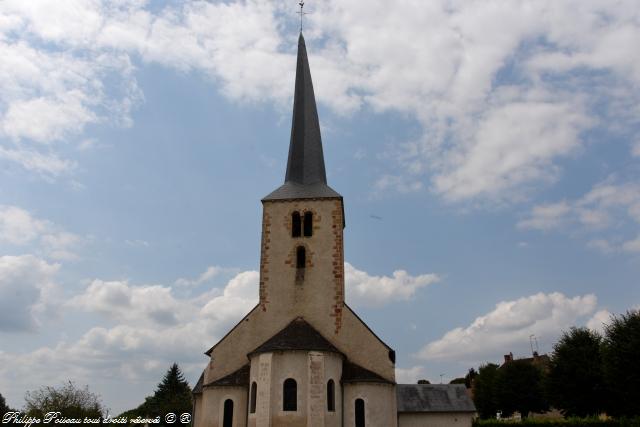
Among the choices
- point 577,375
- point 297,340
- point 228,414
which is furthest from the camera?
point 577,375

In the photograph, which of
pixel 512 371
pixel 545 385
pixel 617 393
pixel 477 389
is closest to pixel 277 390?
pixel 617 393

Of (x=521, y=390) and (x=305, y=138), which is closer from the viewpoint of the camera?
(x=305, y=138)

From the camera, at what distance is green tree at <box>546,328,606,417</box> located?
36.6m

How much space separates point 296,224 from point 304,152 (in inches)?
222

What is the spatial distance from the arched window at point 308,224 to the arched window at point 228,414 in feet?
32.0

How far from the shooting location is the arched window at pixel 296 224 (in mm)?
30125

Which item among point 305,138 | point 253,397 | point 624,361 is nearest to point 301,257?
point 253,397

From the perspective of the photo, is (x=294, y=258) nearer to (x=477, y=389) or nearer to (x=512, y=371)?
(x=512, y=371)

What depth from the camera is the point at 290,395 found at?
23656 millimetres

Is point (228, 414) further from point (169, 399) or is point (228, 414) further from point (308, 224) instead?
point (169, 399)

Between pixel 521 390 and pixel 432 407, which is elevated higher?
pixel 521 390

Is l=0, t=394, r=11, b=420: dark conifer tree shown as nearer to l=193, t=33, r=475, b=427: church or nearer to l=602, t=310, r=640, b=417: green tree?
l=193, t=33, r=475, b=427: church

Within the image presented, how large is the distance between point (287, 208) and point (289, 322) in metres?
6.68

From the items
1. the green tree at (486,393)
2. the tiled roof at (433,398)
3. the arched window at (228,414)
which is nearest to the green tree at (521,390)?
the green tree at (486,393)
